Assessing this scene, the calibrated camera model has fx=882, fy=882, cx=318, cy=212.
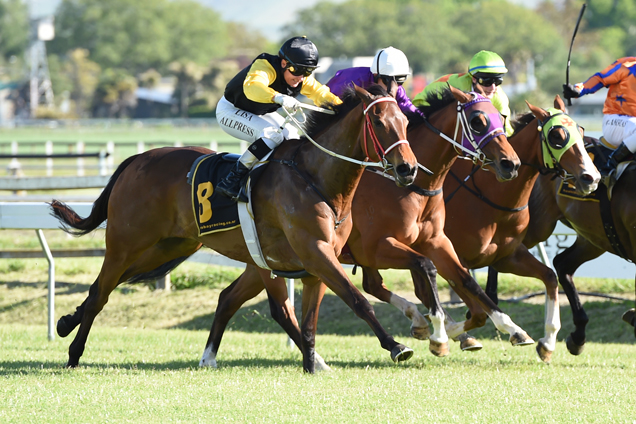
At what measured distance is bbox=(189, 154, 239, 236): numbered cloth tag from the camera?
6102 mm

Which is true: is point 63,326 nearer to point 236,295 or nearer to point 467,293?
point 236,295

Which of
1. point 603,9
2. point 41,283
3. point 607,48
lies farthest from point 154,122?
point 603,9

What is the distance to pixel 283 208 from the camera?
5.72m

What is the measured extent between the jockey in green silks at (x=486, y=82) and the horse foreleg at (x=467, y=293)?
1.17m

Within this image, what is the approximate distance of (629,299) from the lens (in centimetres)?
895

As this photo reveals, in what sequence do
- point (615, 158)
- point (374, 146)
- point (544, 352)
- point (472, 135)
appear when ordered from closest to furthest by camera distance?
point (374, 146)
point (472, 135)
point (544, 352)
point (615, 158)

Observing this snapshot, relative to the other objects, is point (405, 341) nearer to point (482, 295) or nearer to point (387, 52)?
point (482, 295)

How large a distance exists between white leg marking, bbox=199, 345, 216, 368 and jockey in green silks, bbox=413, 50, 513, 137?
247 centimetres

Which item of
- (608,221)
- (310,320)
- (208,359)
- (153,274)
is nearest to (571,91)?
(608,221)

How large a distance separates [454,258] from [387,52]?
64.1 inches

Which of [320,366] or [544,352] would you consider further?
[544,352]

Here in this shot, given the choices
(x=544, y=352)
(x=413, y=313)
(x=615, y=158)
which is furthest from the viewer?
(x=615, y=158)

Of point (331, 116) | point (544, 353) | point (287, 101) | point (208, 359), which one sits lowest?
point (208, 359)

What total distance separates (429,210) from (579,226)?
5.80 ft
